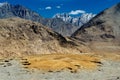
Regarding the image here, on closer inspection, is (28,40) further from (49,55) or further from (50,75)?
(50,75)

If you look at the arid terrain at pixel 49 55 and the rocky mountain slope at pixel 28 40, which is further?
the rocky mountain slope at pixel 28 40

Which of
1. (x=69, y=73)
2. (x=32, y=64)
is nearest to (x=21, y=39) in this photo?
(x=32, y=64)

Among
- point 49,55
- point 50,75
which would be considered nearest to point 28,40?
point 49,55

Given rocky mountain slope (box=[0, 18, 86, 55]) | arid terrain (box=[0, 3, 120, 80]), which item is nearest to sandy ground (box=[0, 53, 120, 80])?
arid terrain (box=[0, 3, 120, 80])

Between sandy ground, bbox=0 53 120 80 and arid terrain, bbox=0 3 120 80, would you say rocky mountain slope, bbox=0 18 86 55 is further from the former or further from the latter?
sandy ground, bbox=0 53 120 80

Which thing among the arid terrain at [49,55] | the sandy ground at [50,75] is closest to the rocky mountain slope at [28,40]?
the arid terrain at [49,55]

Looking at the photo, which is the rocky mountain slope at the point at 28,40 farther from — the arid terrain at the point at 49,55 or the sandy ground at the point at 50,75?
the sandy ground at the point at 50,75

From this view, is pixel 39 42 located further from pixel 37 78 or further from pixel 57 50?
pixel 37 78

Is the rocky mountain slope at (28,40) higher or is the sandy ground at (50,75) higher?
the rocky mountain slope at (28,40)

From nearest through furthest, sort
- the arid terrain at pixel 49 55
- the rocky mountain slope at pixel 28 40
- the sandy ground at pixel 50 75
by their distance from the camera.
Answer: the sandy ground at pixel 50 75, the arid terrain at pixel 49 55, the rocky mountain slope at pixel 28 40
